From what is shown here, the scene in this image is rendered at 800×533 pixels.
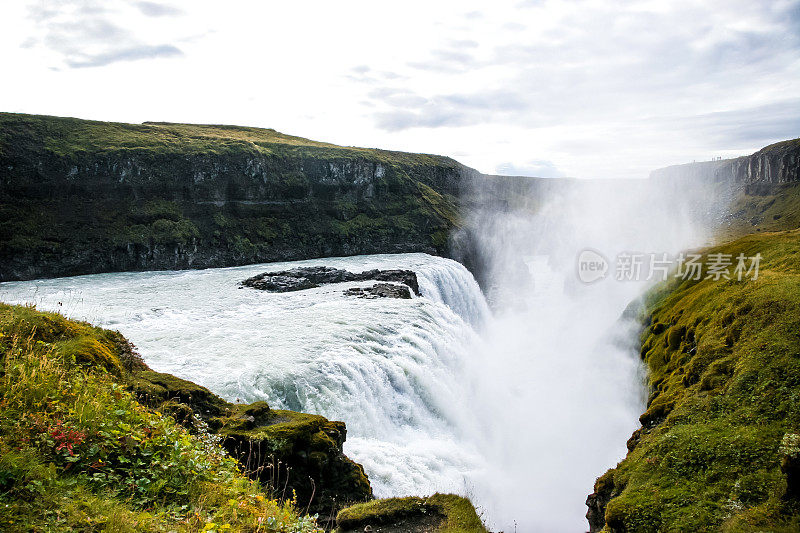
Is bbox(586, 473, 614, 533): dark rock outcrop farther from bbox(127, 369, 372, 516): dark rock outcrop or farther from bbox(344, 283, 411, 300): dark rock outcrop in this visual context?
bbox(344, 283, 411, 300): dark rock outcrop

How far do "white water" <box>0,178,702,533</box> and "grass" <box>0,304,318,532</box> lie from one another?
843cm

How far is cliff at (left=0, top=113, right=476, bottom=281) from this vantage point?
5200cm

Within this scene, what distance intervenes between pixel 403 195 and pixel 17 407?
85741 millimetres

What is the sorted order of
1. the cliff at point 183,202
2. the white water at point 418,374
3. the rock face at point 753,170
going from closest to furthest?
the white water at point 418,374 < the cliff at point 183,202 < the rock face at point 753,170

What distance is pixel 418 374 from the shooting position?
20.7 metres

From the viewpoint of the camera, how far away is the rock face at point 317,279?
3897 cm

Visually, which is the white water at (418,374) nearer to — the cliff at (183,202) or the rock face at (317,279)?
the rock face at (317,279)

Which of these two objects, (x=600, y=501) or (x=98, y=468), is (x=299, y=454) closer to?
(x=98, y=468)

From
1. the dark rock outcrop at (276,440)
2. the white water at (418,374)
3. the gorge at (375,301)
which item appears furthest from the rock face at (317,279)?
the dark rock outcrop at (276,440)

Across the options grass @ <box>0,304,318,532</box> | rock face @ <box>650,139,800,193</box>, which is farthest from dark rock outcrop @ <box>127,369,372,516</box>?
rock face @ <box>650,139,800,193</box>

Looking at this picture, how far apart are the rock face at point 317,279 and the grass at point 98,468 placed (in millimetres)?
28760

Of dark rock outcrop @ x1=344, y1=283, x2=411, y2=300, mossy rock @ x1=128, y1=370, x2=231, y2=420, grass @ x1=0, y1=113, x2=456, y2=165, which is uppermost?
grass @ x1=0, y1=113, x2=456, y2=165

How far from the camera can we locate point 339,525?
8250 millimetres

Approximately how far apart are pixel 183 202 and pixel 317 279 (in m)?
34.4
